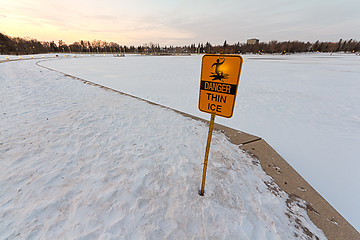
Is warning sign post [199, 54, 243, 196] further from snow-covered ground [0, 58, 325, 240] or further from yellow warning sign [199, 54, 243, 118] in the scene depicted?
snow-covered ground [0, 58, 325, 240]

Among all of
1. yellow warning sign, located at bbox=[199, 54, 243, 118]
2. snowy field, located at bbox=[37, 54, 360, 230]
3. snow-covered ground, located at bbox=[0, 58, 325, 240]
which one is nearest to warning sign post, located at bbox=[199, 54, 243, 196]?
yellow warning sign, located at bbox=[199, 54, 243, 118]

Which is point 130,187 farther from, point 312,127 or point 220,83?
point 312,127

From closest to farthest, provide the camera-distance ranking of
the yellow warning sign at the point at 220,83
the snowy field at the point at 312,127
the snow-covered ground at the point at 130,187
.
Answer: the yellow warning sign at the point at 220,83 → the snow-covered ground at the point at 130,187 → the snowy field at the point at 312,127

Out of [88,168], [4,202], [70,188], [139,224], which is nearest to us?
[139,224]

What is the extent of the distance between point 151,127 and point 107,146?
5.11 feet

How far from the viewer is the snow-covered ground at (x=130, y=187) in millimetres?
2291

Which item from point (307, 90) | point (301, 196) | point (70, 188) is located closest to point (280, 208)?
point (301, 196)

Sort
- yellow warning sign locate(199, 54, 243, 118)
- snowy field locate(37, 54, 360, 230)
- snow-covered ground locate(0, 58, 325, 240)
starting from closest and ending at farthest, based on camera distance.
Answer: yellow warning sign locate(199, 54, 243, 118) → snow-covered ground locate(0, 58, 325, 240) → snowy field locate(37, 54, 360, 230)

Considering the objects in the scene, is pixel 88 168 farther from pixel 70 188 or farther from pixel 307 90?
pixel 307 90

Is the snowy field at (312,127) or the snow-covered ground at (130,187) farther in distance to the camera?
the snowy field at (312,127)

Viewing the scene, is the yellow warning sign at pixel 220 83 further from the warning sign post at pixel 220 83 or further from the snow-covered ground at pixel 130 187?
the snow-covered ground at pixel 130 187

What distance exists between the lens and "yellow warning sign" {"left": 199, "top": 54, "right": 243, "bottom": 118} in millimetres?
1954

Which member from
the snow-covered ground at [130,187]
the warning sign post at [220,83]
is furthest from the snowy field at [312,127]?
the warning sign post at [220,83]

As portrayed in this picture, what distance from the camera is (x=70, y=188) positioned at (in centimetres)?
287
